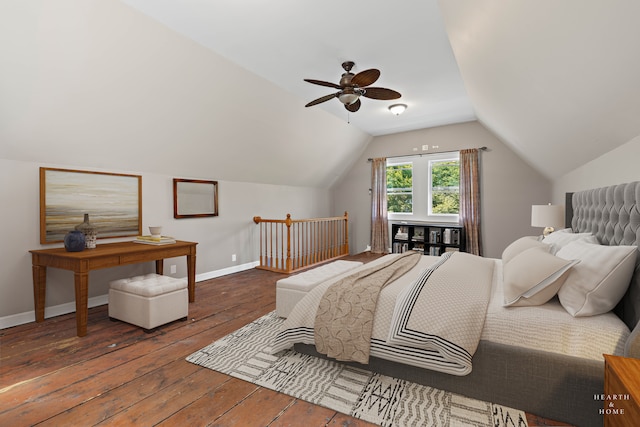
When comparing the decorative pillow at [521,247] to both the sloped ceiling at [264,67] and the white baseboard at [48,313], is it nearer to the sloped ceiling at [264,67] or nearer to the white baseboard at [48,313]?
the sloped ceiling at [264,67]

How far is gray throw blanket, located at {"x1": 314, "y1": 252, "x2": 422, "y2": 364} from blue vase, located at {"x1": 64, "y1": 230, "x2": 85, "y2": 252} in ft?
7.97

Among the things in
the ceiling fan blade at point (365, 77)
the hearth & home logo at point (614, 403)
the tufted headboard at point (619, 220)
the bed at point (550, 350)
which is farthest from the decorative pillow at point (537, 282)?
the ceiling fan blade at point (365, 77)

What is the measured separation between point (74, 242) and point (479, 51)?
3.98 meters

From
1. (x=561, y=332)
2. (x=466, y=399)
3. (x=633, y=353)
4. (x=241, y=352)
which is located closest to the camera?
(x=633, y=353)

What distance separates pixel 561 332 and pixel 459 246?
14.0ft

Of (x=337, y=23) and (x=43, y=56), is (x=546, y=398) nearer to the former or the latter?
(x=337, y=23)

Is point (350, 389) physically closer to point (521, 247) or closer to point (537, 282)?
point (537, 282)

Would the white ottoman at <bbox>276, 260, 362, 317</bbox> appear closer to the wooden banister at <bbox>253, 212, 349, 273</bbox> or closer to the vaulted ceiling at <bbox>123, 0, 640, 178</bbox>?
the wooden banister at <bbox>253, 212, 349, 273</bbox>

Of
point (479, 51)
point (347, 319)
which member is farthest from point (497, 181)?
point (347, 319)

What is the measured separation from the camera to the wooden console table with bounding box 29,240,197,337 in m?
2.60

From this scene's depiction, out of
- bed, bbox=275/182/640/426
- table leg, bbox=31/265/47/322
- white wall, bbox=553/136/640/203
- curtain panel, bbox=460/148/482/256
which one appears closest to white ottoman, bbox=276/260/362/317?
bed, bbox=275/182/640/426

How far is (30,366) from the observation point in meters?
2.14

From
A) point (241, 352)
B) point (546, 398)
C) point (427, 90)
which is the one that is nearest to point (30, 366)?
point (241, 352)

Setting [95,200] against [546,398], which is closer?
[546,398]
